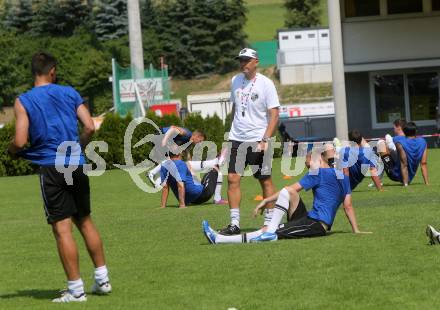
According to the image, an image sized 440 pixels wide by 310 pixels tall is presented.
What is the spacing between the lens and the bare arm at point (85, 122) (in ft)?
28.7

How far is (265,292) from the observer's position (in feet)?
27.8

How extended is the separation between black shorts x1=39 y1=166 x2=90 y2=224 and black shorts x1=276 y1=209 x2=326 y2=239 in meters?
3.84

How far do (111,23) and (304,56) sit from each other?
23066 mm

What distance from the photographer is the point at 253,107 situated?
12727 millimetres

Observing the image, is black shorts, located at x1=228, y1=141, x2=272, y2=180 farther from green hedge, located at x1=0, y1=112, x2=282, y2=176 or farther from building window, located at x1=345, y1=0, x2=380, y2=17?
building window, located at x1=345, y1=0, x2=380, y2=17

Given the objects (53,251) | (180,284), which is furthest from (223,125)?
(180,284)

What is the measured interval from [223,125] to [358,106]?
585 cm

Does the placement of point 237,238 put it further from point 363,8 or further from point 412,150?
point 363,8

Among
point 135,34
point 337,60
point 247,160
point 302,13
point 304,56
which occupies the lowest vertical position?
point 247,160

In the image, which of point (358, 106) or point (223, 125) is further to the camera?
point (358, 106)

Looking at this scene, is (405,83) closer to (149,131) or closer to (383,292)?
(149,131)

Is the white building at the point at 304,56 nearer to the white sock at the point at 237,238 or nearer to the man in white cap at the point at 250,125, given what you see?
the man in white cap at the point at 250,125

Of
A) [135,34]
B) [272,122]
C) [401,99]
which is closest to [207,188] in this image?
[272,122]

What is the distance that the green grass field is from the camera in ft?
26.9
